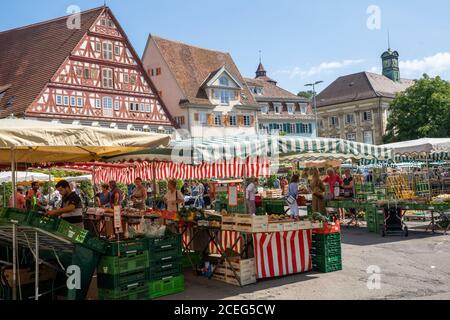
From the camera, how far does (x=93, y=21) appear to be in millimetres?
37125

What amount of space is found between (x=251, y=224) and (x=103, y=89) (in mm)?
31890

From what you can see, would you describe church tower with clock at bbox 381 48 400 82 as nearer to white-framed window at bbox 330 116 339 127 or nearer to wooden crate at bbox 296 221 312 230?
white-framed window at bbox 330 116 339 127

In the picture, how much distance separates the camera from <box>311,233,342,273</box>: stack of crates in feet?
28.9

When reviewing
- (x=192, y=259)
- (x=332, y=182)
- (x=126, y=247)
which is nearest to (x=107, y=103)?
(x=332, y=182)

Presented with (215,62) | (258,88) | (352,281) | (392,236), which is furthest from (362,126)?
(352,281)

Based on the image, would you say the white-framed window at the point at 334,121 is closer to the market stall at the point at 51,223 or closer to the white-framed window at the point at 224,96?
the white-framed window at the point at 224,96

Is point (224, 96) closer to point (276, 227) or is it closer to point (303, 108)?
point (303, 108)

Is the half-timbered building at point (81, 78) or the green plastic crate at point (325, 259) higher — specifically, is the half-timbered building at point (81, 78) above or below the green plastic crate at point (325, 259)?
above

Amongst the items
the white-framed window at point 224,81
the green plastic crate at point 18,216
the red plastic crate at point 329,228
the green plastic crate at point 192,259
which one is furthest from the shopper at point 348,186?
the white-framed window at point 224,81

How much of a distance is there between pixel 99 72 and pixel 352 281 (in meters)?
32.8

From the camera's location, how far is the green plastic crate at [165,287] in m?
7.34

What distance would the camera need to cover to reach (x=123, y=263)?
7.02 m

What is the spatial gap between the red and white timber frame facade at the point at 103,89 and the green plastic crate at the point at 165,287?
28450mm
